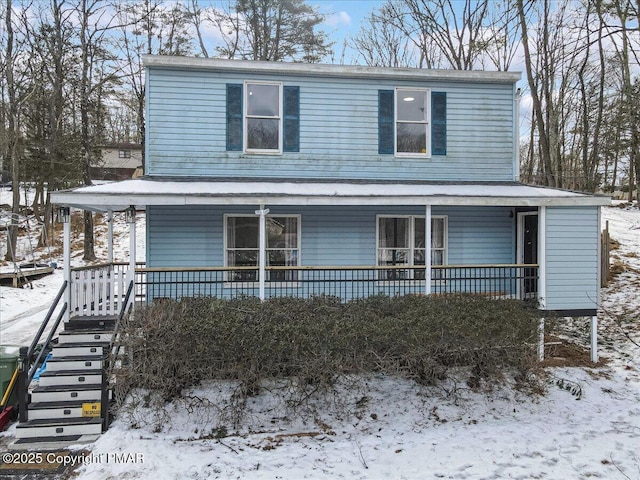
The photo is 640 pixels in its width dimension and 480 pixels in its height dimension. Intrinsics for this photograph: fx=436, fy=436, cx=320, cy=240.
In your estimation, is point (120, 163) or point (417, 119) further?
point (120, 163)

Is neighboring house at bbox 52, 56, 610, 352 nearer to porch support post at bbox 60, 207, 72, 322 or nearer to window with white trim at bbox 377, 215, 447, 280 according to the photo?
window with white trim at bbox 377, 215, 447, 280

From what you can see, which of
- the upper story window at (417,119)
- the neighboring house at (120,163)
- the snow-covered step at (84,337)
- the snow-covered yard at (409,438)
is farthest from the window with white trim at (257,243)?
the neighboring house at (120,163)

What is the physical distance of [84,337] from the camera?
7359mm

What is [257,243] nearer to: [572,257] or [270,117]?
[270,117]

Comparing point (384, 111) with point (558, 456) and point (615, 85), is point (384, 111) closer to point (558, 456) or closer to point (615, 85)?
point (558, 456)

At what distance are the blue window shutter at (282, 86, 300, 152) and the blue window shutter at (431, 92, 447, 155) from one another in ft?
10.6

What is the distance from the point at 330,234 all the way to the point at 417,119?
11.6 feet

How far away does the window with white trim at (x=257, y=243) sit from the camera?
9555 millimetres

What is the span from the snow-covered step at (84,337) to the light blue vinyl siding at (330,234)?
6.97 ft

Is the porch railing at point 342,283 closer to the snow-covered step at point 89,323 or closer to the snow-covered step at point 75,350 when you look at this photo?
the snow-covered step at point 89,323

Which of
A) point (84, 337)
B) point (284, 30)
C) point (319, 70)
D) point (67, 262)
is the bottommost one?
point (84, 337)

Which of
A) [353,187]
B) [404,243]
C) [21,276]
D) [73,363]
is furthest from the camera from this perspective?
[21,276]

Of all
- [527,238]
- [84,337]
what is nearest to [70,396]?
[84,337]

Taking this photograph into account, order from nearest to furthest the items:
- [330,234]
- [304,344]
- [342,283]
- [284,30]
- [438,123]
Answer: [304,344], [342,283], [330,234], [438,123], [284,30]
